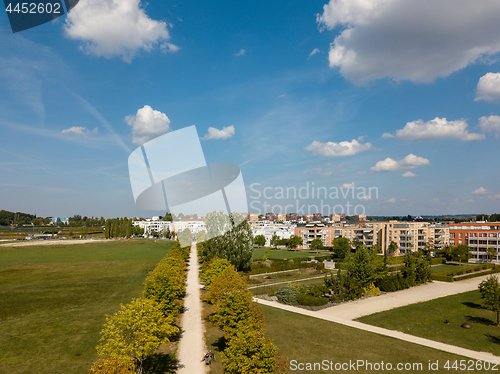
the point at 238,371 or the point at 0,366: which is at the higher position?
the point at 238,371

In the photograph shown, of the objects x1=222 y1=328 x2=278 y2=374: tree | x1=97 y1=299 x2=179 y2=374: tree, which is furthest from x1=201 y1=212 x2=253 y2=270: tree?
x1=222 y1=328 x2=278 y2=374: tree

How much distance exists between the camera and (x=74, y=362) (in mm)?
18547

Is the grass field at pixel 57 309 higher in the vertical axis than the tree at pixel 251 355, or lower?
lower

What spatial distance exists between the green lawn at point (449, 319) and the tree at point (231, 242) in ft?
83.6

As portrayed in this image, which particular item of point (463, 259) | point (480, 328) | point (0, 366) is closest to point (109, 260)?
point (0, 366)

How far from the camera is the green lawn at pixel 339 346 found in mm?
20016

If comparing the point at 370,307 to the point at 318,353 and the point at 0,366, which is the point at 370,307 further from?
the point at 0,366

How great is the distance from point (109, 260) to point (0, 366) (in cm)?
5393

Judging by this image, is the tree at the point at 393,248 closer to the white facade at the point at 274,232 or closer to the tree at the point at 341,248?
the tree at the point at 341,248

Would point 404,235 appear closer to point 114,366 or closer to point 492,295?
point 492,295

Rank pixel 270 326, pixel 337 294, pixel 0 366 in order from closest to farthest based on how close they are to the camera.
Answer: pixel 0 366
pixel 270 326
pixel 337 294

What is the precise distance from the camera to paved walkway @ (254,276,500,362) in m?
22.4

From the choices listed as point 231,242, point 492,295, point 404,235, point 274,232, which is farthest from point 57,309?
point 274,232

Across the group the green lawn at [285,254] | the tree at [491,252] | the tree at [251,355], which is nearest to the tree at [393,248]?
the green lawn at [285,254]
